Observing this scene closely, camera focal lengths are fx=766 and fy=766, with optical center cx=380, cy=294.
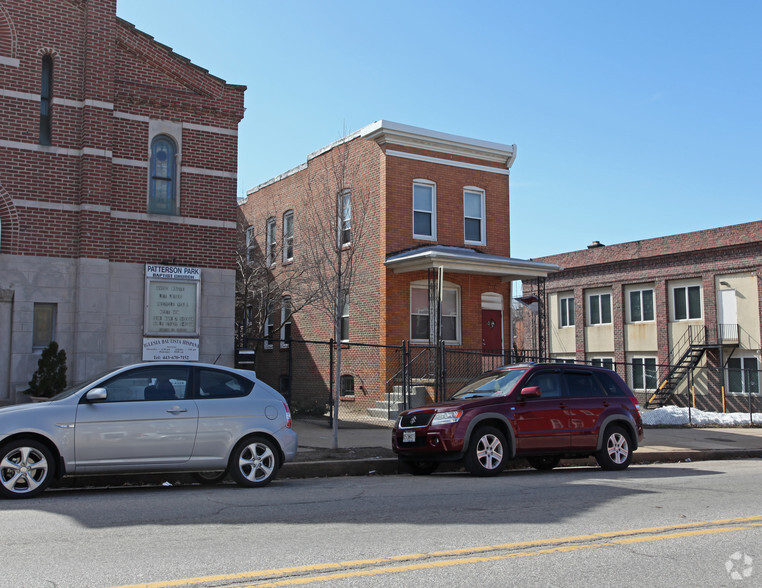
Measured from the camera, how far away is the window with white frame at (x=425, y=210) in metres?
22.7

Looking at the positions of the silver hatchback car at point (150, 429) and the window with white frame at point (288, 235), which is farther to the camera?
the window with white frame at point (288, 235)

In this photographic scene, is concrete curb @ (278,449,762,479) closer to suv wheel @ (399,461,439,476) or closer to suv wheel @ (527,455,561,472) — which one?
suv wheel @ (399,461,439,476)

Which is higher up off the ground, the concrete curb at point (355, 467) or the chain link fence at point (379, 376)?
the chain link fence at point (379, 376)

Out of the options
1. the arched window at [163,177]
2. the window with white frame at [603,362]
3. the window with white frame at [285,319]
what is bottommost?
the window with white frame at [603,362]

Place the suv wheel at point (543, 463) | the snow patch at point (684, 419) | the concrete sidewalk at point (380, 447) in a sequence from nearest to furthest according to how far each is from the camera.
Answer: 1. the concrete sidewalk at point (380, 447)
2. the suv wheel at point (543, 463)
3. the snow patch at point (684, 419)

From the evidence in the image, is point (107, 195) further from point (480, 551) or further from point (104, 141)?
point (480, 551)

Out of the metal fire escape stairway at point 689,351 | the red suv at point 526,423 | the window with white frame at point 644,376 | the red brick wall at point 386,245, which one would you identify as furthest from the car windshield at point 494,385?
the window with white frame at point 644,376

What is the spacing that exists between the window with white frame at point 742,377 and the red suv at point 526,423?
19.9 meters

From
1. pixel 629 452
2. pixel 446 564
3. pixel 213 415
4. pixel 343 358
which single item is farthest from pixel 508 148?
pixel 446 564

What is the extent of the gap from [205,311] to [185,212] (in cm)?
214

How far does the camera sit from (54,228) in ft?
48.6

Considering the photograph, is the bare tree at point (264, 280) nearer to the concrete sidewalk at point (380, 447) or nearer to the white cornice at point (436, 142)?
the white cornice at point (436, 142)

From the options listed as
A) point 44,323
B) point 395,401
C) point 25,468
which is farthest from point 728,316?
point 25,468

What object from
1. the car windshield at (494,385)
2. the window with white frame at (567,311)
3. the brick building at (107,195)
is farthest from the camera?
the window with white frame at (567,311)
